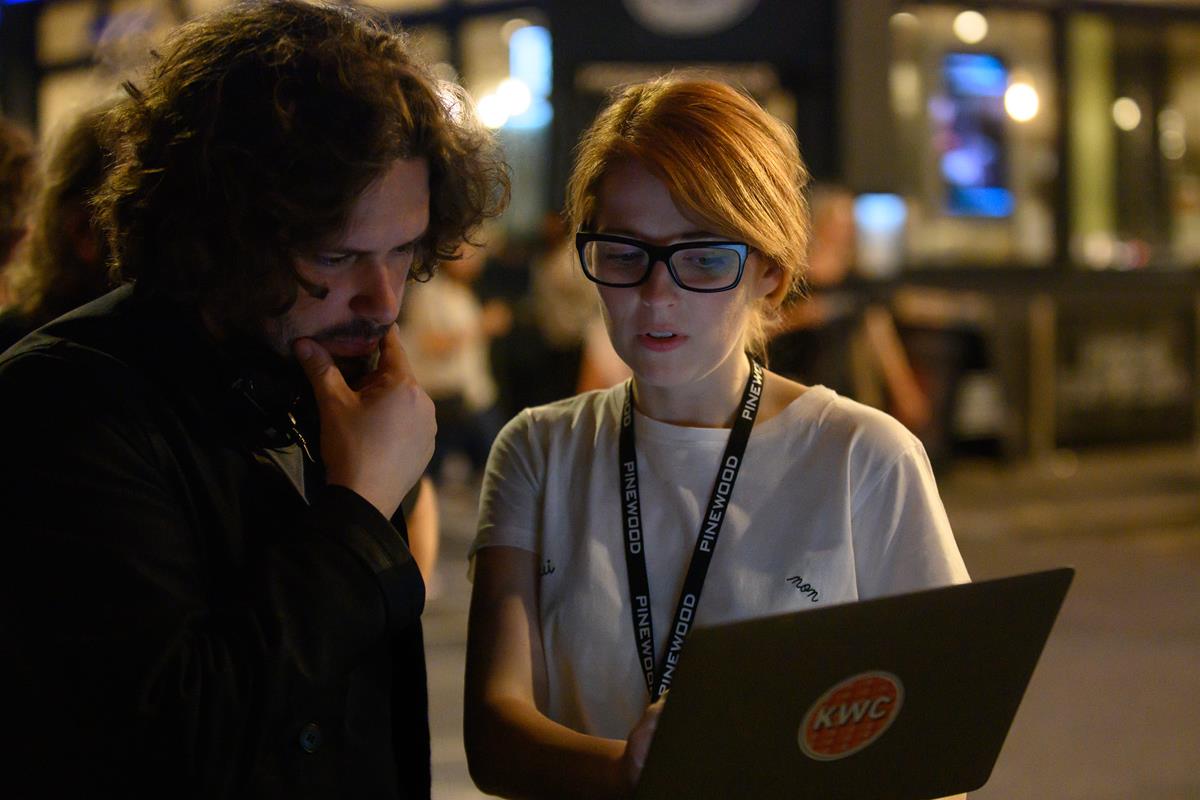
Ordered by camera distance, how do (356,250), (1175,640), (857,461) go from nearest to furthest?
1. (356,250)
2. (857,461)
3. (1175,640)

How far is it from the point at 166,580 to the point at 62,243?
5.34ft

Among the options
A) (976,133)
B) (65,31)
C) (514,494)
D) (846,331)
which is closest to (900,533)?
(514,494)

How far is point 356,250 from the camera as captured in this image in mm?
1604

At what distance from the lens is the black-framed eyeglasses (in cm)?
186

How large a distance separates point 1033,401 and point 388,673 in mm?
10218

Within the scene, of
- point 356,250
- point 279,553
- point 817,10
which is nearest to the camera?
point 279,553

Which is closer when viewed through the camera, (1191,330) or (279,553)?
(279,553)

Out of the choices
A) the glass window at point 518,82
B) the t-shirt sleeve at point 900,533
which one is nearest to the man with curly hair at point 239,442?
the t-shirt sleeve at point 900,533

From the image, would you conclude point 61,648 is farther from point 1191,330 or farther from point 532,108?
point 1191,330

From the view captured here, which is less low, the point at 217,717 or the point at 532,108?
the point at 532,108

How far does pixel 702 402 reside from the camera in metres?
1.98

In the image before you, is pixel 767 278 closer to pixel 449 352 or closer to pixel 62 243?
pixel 62 243

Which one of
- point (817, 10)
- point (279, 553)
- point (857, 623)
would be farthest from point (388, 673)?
point (817, 10)

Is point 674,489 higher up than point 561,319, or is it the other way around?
point 674,489
